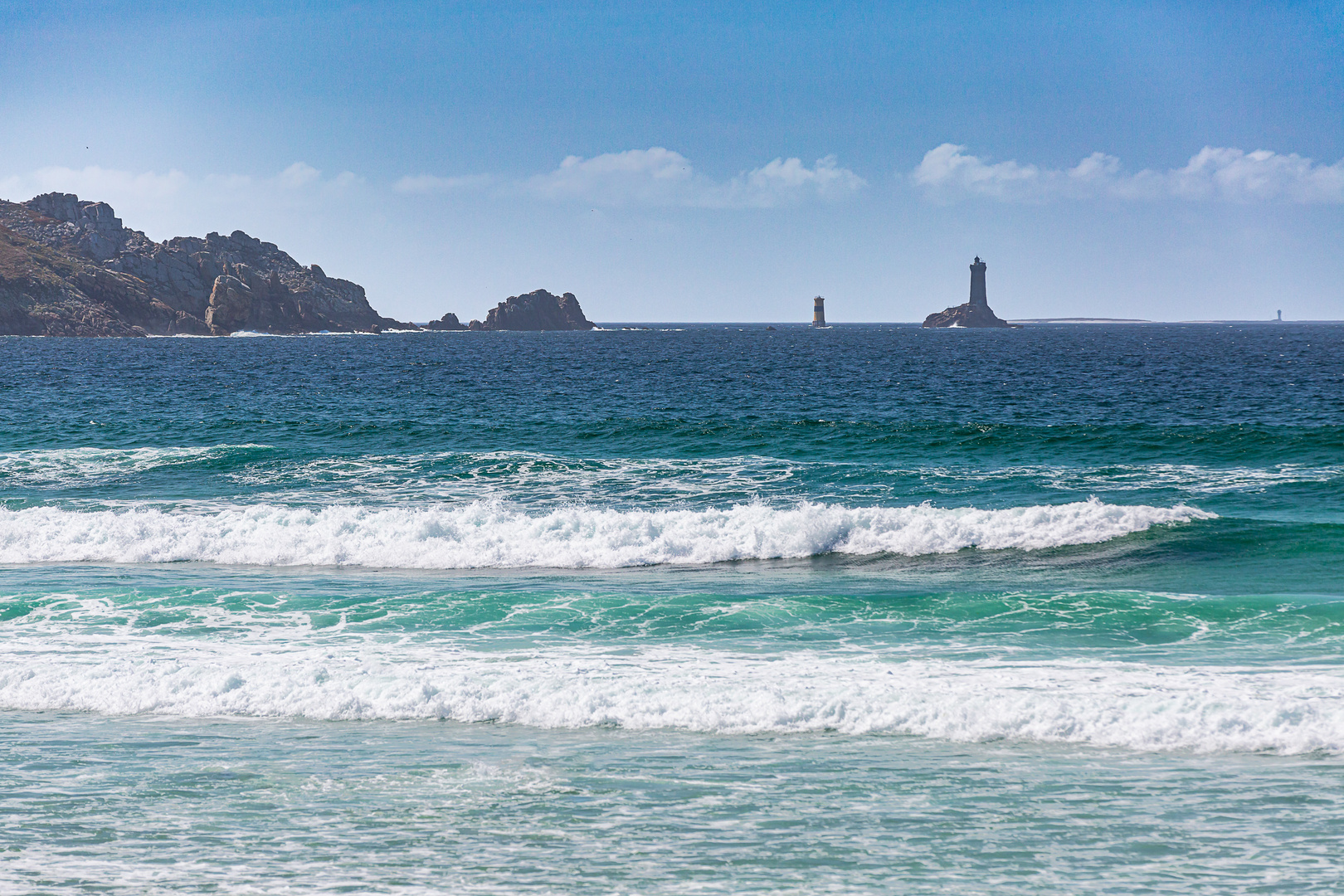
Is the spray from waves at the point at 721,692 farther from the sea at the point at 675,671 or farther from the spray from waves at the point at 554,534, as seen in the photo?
the spray from waves at the point at 554,534

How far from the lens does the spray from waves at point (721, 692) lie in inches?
438

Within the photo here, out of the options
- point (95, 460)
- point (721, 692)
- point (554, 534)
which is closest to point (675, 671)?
point (721, 692)

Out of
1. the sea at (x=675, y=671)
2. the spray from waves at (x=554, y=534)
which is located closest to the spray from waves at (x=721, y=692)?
the sea at (x=675, y=671)

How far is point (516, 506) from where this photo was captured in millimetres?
25844

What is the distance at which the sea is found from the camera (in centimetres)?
840

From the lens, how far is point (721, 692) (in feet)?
40.3

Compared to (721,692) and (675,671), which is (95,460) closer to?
(675,671)

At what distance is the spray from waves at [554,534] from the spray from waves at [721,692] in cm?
689

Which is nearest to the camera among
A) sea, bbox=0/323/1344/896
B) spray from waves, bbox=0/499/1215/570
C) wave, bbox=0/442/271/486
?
sea, bbox=0/323/1344/896

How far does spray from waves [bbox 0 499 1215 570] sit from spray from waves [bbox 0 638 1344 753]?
6.89 m

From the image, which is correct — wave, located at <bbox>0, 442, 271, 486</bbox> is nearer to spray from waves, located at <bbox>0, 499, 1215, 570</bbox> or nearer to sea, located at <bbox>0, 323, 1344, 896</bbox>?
sea, located at <bbox>0, 323, 1344, 896</bbox>

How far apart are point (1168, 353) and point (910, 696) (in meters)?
115

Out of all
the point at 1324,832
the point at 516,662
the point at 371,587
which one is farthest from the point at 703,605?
the point at 1324,832

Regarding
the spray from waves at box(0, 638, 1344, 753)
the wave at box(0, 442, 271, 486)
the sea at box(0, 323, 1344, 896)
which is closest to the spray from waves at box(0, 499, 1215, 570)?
the sea at box(0, 323, 1344, 896)
